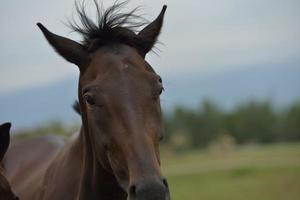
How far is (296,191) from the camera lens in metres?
A: 21.0

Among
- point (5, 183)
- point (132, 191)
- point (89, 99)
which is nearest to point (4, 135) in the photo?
point (5, 183)

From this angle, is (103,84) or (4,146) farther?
(4,146)

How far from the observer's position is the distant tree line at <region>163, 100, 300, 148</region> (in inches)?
Answer: 2549

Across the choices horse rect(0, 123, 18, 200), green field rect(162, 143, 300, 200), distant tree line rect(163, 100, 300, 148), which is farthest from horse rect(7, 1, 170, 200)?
distant tree line rect(163, 100, 300, 148)

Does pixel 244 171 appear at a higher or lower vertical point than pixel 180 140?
higher

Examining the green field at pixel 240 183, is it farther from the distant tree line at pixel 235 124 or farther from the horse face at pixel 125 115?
the distant tree line at pixel 235 124

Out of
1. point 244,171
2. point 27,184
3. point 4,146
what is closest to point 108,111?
point 4,146

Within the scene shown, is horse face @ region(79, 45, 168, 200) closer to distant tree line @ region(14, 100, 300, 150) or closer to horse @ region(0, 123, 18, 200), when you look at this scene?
horse @ region(0, 123, 18, 200)

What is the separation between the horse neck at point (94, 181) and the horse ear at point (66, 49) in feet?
1.92

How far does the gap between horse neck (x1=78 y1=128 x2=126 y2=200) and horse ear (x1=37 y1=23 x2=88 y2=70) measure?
585 millimetres

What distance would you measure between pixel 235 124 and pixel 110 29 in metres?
62.6

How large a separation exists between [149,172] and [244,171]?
25.6 meters

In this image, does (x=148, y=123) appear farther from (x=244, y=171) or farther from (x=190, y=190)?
(x=244, y=171)

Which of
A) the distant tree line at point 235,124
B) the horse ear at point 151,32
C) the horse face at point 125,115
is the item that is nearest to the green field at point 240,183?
the horse ear at point 151,32
